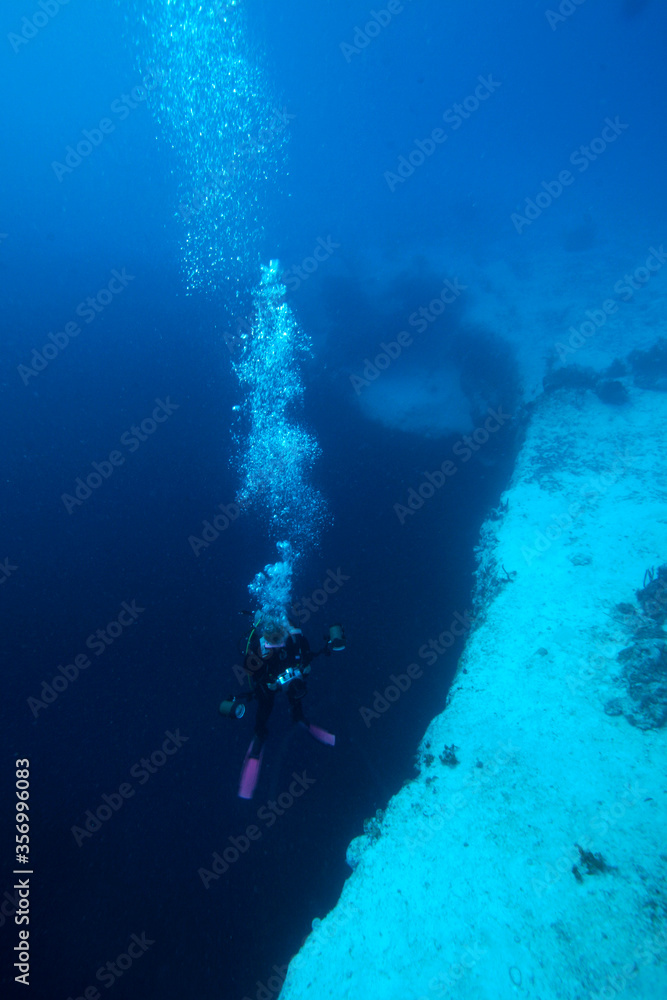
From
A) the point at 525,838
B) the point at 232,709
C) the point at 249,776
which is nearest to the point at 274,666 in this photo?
the point at 232,709

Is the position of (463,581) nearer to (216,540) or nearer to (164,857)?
(216,540)

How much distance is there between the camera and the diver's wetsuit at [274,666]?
691cm

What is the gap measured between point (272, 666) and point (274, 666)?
0.03 m

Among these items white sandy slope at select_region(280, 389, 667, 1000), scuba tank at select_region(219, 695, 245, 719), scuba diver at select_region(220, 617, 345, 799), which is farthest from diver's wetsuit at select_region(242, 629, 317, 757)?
white sandy slope at select_region(280, 389, 667, 1000)

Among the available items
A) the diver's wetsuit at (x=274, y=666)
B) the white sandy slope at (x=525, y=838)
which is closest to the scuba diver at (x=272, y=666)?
the diver's wetsuit at (x=274, y=666)

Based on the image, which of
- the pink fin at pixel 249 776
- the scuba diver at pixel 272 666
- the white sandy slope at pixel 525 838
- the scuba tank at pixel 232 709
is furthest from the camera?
the pink fin at pixel 249 776

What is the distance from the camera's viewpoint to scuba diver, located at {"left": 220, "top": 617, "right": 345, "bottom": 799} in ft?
22.5

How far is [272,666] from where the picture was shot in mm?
7082

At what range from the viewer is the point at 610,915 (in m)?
5.25

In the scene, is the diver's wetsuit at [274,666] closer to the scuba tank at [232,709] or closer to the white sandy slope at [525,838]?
the scuba tank at [232,709]

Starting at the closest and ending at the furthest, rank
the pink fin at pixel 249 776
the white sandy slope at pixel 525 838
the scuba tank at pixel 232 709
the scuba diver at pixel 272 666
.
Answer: the white sandy slope at pixel 525 838, the scuba tank at pixel 232 709, the scuba diver at pixel 272 666, the pink fin at pixel 249 776

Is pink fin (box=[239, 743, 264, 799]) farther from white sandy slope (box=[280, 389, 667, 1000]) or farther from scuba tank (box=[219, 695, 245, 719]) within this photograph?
scuba tank (box=[219, 695, 245, 719])

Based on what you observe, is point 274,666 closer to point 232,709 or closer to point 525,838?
point 232,709

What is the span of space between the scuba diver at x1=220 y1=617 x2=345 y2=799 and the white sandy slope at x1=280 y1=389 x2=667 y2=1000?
216 centimetres
